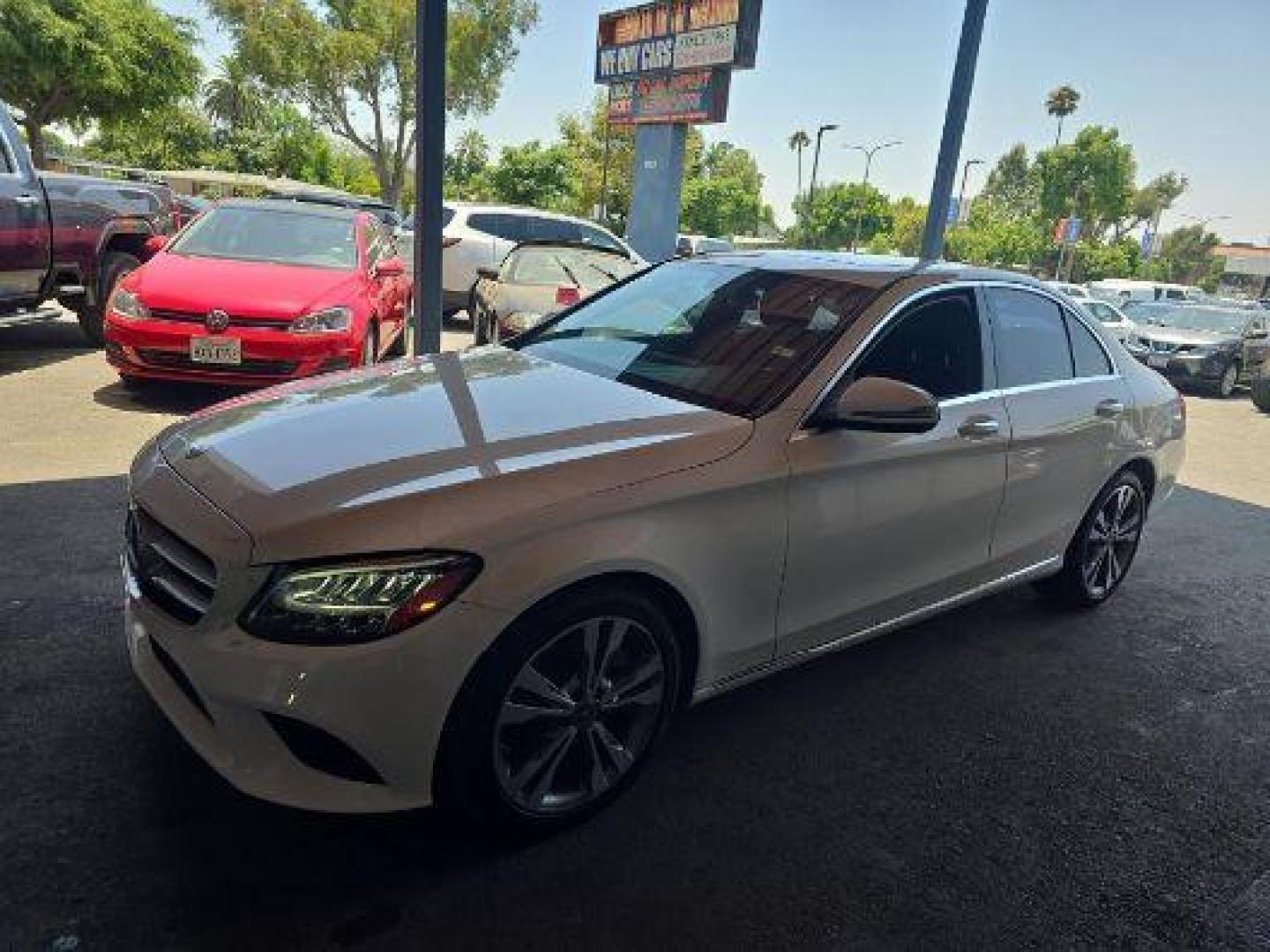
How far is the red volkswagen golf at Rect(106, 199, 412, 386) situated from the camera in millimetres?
6242

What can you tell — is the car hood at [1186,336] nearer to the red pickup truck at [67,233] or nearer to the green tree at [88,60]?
the red pickup truck at [67,233]

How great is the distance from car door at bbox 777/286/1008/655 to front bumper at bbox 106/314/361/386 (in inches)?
176

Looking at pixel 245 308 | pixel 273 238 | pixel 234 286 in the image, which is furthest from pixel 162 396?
pixel 273 238

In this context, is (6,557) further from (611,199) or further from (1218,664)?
(611,199)

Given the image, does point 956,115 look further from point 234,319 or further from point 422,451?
point 422,451

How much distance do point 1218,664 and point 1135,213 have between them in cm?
10779

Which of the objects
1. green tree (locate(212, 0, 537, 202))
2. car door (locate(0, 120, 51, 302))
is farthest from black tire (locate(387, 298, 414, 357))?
green tree (locate(212, 0, 537, 202))

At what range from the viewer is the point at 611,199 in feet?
162

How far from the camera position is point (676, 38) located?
20516mm

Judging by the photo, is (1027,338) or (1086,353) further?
(1086,353)

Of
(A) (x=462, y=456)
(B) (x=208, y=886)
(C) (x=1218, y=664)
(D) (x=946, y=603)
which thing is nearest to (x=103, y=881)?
(B) (x=208, y=886)

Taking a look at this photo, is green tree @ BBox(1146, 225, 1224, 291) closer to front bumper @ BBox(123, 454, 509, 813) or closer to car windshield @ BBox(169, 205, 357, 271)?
car windshield @ BBox(169, 205, 357, 271)

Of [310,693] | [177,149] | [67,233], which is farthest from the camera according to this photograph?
[177,149]

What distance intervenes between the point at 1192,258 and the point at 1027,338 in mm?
109029
